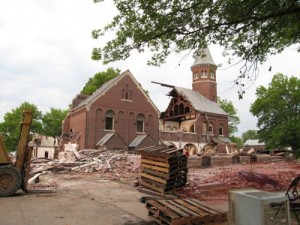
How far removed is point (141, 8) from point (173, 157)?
5.48 m

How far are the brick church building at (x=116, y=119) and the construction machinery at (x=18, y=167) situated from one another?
2443 cm

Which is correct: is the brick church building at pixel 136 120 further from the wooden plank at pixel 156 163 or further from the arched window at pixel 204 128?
the wooden plank at pixel 156 163

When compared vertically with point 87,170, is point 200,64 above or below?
above

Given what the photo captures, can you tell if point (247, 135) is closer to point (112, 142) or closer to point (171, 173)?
point (112, 142)

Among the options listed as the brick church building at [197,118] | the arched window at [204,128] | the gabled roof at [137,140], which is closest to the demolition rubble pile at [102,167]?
the gabled roof at [137,140]

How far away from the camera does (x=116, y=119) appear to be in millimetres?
39906

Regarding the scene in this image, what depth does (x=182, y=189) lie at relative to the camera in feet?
39.4

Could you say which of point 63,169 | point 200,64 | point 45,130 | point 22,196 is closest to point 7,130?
point 45,130

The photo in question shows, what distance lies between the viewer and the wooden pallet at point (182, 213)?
23.4 feet

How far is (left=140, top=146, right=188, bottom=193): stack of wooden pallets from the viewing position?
11648 mm

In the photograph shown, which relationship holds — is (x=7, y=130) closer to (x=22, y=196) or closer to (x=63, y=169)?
(x=63, y=169)

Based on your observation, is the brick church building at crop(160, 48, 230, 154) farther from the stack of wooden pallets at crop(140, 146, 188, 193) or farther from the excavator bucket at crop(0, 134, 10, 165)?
the excavator bucket at crop(0, 134, 10, 165)

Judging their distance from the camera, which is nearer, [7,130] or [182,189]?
[182,189]

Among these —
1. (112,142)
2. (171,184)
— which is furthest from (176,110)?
(171,184)
